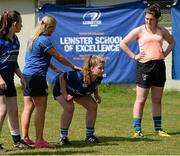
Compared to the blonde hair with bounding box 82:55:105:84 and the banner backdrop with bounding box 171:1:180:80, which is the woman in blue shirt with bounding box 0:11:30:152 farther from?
the banner backdrop with bounding box 171:1:180:80

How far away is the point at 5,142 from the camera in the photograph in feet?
28.1

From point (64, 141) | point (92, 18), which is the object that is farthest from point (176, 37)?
point (64, 141)

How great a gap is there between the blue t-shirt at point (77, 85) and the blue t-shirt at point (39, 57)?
1.72 feet

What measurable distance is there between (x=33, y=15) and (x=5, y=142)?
9.47 m

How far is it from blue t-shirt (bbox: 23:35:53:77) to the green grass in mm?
1033

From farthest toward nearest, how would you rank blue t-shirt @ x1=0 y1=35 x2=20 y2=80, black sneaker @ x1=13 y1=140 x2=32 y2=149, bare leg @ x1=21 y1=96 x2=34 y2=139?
bare leg @ x1=21 y1=96 x2=34 y2=139 < black sneaker @ x1=13 y1=140 x2=32 y2=149 < blue t-shirt @ x1=0 y1=35 x2=20 y2=80

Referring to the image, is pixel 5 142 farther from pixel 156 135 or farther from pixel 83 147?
pixel 156 135

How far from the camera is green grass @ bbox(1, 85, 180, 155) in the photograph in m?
7.83

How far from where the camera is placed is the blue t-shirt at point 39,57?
7914 millimetres

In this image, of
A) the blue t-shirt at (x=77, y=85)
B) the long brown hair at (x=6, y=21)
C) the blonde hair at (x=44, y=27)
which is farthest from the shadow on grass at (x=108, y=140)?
the long brown hair at (x=6, y=21)

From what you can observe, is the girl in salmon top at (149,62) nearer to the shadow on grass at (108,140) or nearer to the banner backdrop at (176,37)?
the shadow on grass at (108,140)

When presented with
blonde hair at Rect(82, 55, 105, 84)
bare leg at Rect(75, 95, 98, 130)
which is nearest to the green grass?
bare leg at Rect(75, 95, 98, 130)

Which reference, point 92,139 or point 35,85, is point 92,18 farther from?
point 35,85

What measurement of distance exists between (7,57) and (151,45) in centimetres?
251
